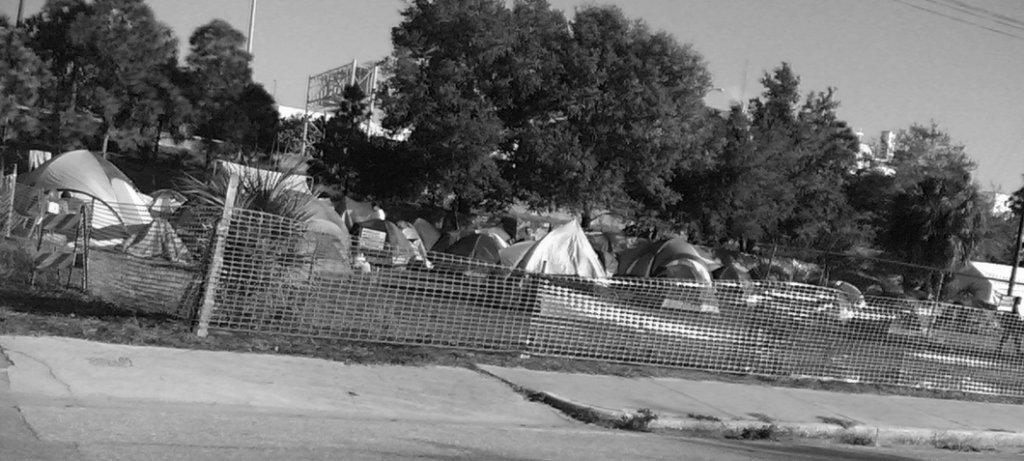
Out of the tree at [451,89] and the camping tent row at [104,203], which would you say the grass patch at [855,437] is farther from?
the tree at [451,89]

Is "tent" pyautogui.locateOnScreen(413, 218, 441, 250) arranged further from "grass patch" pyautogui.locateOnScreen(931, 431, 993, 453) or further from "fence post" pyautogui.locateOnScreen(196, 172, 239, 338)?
"grass patch" pyautogui.locateOnScreen(931, 431, 993, 453)

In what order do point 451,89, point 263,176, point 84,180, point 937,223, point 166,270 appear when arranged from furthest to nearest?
point 451,89
point 937,223
point 84,180
point 263,176
point 166,270

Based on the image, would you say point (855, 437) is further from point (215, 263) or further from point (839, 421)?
point (215, 263)

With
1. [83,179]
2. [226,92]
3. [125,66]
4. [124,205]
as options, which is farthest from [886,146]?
[124,205]

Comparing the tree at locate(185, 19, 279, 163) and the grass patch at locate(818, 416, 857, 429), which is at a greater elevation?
A: the tree at locate(185, 19, 279, 163)

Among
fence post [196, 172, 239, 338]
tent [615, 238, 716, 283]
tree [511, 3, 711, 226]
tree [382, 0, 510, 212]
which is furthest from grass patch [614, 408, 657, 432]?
tree [511, 3, 711, 226]

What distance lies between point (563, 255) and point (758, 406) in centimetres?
1166

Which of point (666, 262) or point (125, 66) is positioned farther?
point (125, 66)

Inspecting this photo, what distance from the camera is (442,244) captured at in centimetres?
2991

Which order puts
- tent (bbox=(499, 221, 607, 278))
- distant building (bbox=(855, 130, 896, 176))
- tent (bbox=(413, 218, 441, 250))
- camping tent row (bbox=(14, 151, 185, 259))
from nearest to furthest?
1. camping tent row (bbox=(14, 151, 185, 259))
2. tent (bbox=(499, 221, 607, 278))
3. tent (bbox=(413, 218, 441, 250))
4. distant building (bbox=(855, 130, 896, 176))

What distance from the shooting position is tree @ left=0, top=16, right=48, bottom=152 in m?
34.0

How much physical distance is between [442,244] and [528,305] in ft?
59.0

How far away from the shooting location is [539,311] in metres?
11.9

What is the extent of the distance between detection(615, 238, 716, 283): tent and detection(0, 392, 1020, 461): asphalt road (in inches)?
595
